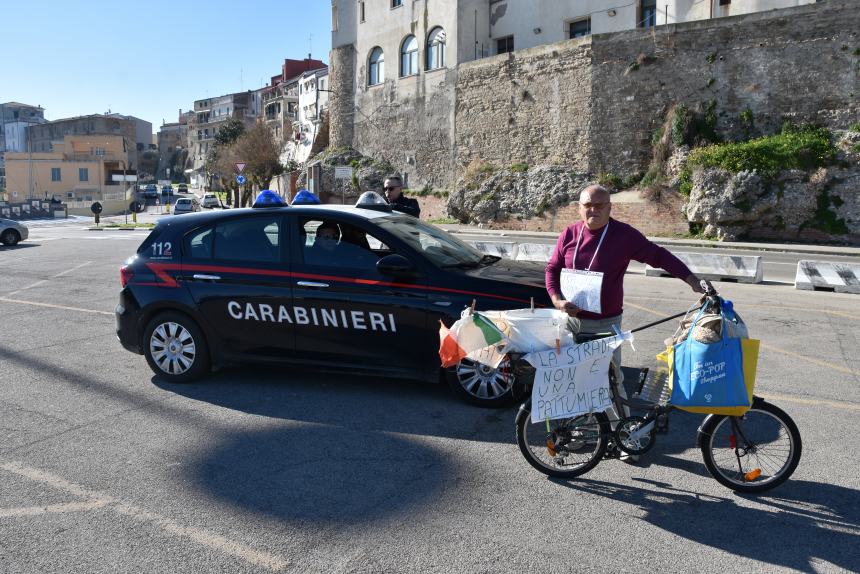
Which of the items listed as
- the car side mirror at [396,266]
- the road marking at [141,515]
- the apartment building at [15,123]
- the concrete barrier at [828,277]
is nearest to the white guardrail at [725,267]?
the concrete barrier at [828,277]

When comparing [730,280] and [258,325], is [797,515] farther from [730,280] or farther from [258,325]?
[730,280]

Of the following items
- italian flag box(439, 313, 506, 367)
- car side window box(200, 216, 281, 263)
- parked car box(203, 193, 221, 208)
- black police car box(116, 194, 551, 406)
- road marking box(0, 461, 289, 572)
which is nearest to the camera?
road marking box(0, 461, 289, 572)

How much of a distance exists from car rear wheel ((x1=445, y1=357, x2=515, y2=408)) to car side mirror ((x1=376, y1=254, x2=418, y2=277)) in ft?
2.90

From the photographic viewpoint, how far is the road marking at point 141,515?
353 centimetres

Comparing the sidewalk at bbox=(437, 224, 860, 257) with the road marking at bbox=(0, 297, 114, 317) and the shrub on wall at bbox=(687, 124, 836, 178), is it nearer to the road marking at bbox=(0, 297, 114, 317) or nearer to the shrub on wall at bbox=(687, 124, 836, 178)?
the shrub on wall at bbox=(687, 124, 836, 178)

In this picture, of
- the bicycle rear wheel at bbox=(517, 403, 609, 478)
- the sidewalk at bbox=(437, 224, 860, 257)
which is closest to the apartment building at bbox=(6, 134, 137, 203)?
the sidewalk at bbox=(437, 224, 860, 257)

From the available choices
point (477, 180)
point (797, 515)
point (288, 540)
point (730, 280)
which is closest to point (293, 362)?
point (288, 540)

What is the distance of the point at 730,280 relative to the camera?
46.6ft

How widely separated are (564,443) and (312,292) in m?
2.72

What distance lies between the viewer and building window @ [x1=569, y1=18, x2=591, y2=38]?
37375 millimetres

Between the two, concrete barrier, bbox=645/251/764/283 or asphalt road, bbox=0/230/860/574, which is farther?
concrete barrier, bbox=645/251/764/283

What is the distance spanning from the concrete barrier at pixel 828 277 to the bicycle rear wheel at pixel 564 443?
10645 millimetres

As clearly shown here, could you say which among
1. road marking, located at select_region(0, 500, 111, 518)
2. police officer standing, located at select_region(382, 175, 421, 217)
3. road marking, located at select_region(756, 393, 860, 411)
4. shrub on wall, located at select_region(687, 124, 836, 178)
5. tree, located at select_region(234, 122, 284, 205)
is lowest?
road marking, located at select_region(0, 500, 111, 518)

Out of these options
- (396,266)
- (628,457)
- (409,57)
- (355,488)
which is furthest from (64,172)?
(628,457)
